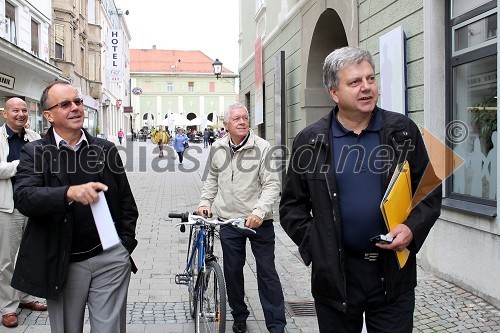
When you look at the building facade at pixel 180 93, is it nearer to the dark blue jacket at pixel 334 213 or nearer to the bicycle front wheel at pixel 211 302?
the bicycle front wheel at pixel 211 302

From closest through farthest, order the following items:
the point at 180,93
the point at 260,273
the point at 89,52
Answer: the point at 260,273 < the point at 89,52 < the point at 180,93

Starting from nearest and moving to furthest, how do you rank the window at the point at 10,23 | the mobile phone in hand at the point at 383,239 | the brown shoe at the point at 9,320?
the mobile phone in hand at the point at 383,239 < the brown shoe at the point at 9,320 < the window at the point at 10,23

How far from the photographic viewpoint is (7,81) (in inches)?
696

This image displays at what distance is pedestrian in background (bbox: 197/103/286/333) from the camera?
4.61 meters

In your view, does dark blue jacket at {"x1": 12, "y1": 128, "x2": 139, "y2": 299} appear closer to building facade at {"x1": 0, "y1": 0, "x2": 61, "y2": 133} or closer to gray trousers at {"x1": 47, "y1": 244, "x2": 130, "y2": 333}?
gray trousers at {"x1": 47, "y1": 244, "x2": 130, "y2": 333}

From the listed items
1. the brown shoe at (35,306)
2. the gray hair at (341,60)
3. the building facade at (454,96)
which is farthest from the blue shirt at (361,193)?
the brown shoe at (35,306)

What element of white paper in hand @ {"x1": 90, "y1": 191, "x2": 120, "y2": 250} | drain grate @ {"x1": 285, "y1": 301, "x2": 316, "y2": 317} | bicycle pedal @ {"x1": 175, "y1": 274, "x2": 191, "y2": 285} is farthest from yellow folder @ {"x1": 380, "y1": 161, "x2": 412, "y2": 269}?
drain grate @ {"x1": 285, "y1": 301, "x2": 316, "y2": 317}

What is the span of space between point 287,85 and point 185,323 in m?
9.49

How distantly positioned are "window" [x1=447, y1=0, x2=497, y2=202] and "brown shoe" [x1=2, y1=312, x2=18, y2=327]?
4.61m

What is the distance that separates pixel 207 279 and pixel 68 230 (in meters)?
1.60

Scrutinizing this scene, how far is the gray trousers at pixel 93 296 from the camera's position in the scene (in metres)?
3.18

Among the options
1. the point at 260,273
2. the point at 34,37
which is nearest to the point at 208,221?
the point at 260,273

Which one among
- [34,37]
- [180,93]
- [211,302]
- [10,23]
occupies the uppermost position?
[180,93]

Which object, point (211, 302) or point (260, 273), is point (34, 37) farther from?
point (211, 302)
